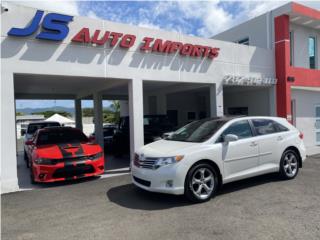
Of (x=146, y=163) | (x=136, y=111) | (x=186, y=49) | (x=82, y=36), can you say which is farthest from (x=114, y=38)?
(x=146, y=163)

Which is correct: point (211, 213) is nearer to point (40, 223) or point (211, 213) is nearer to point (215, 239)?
point (215, 239)

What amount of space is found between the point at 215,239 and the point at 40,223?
9.28 feet

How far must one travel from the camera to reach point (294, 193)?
541 cm

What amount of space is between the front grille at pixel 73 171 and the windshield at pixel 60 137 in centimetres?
129

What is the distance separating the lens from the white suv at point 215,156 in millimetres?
4891

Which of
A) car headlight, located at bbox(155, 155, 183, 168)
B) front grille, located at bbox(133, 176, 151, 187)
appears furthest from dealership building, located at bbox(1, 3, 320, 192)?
car headlight, located at bbox(155, 155, 183, 168)

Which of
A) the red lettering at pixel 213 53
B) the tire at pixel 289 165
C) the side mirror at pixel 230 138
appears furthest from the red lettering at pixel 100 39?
the tire at pixel 289 165

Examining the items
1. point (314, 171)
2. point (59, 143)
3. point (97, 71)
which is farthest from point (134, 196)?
point (314, 171)

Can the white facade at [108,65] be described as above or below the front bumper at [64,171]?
above

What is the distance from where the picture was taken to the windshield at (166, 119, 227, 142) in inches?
220

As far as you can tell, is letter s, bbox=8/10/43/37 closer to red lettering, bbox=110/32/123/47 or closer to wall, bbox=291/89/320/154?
red lettering, bbox=110/32/123/47

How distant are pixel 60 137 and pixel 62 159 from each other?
1.51m

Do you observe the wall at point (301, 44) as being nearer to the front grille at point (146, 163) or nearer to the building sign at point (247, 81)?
the building sign at point (247, 81)

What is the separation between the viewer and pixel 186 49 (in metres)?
8.80
